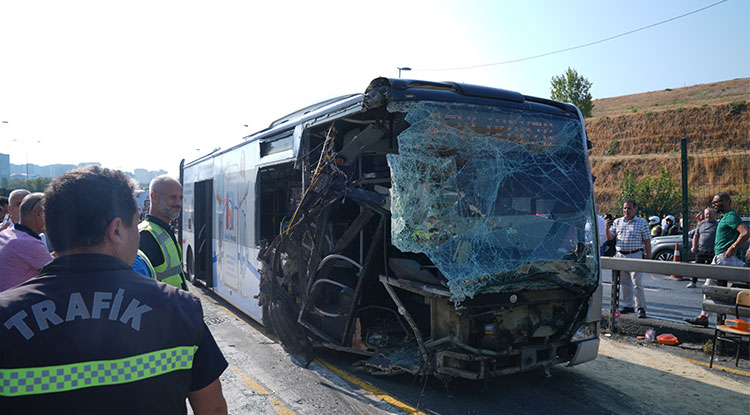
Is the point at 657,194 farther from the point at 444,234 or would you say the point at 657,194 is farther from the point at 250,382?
the point at 250,382

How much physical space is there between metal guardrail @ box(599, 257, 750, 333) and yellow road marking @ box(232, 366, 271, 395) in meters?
4.44

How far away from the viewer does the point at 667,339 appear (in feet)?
22.0

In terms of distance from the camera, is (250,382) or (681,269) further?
(681,269)

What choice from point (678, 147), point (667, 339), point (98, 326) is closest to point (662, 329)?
point (667, 339)

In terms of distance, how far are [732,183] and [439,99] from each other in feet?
142

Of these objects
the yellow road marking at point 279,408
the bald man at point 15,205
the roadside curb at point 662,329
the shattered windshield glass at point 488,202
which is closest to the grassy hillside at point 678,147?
the roadside curb at point 662,329

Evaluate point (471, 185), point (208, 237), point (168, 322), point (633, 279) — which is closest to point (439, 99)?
point (471, 185)

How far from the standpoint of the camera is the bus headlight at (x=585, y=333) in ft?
16.0

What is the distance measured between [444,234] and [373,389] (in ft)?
5.89

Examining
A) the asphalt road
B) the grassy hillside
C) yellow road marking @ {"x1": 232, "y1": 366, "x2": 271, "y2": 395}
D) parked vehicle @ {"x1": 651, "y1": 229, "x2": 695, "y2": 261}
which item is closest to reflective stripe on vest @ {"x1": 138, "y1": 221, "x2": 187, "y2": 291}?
the asphalt road

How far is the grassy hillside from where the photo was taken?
3875 cm

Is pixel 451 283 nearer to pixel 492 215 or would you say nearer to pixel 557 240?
pixel 492 215

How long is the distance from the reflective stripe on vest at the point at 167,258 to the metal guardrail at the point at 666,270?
5.15 meters

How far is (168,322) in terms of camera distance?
5.17 ft
